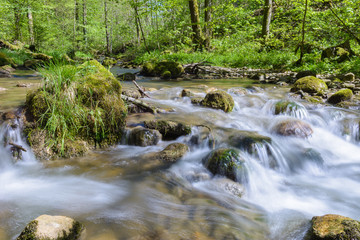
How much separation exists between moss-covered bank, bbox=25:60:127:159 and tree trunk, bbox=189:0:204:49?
1238 cm

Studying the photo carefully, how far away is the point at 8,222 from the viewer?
86.3 inches

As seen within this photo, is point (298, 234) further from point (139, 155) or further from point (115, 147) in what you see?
point (115, 147)

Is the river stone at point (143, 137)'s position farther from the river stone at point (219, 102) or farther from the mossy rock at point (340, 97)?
the mossy rock at point (340, 97)

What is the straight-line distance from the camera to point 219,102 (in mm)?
5930

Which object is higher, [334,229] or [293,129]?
[293,129]

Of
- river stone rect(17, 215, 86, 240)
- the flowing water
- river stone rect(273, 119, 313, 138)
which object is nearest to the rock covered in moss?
the flowing water

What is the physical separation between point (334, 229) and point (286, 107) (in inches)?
182

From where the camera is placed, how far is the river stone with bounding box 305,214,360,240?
174 centimetres

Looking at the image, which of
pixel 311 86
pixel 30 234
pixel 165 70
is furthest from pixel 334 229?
pixel 165 70

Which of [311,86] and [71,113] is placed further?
[311,86]

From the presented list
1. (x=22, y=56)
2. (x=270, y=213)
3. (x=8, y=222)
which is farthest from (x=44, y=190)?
(x=22, y=56)

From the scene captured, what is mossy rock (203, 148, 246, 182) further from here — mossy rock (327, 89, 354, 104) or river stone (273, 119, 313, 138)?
mossy rock (327, 89, 354, 104)

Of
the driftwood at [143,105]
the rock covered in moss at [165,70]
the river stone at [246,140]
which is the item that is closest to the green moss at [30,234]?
the river stone at [246,140]

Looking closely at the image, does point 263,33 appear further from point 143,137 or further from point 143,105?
point 143,137
